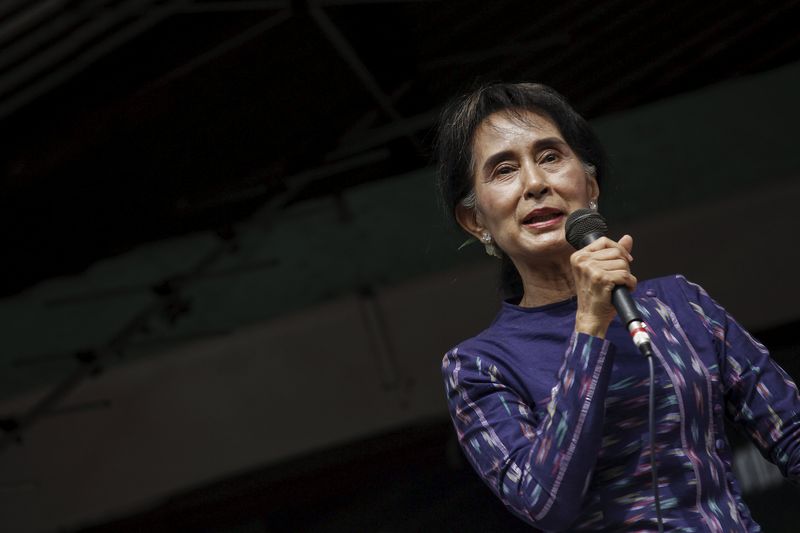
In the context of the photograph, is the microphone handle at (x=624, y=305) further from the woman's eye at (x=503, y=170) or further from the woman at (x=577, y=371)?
the woman's eye at (x=503, y=170)

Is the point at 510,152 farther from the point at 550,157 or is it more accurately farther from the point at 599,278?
the point at 599,278

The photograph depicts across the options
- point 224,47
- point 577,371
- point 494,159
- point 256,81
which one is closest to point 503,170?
point 494,159

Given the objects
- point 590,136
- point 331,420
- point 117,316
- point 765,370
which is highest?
point 117,316

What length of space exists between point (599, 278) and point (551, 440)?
0.59ft

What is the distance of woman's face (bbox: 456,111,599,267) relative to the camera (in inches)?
55.9

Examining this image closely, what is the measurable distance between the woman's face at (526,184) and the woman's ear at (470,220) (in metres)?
0.01

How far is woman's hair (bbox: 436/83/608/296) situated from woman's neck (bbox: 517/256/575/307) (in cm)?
11

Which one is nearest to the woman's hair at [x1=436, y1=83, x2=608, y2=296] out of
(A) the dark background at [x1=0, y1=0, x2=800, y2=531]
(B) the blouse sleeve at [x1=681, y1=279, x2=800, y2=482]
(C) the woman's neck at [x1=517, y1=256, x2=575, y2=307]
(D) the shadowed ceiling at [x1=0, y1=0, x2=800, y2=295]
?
(C) the woman's neck at [x1=517, y1=256, x2=575, y2=307]

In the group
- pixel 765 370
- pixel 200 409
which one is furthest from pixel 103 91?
pixel 765 370

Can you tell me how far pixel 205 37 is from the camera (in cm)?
303

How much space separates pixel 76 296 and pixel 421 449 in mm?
1444

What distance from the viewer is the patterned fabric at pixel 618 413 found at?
1227 millimetres

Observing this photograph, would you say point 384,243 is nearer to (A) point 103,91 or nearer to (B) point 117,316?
(B) point 117,316

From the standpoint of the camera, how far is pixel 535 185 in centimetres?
142
